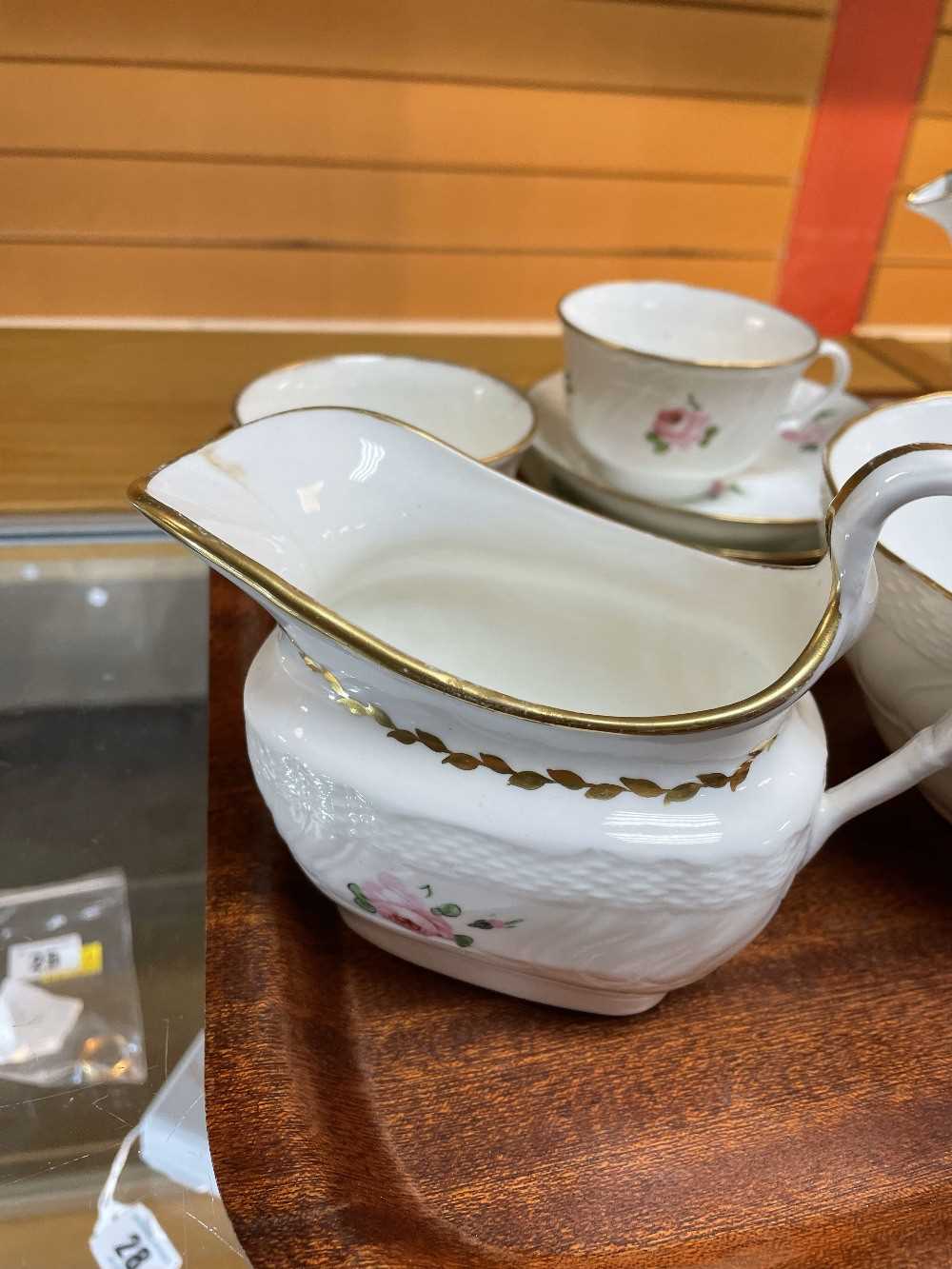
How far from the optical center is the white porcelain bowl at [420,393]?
579 mm

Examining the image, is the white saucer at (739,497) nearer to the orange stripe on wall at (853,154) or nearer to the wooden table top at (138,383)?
the wooden table top at (138,383)

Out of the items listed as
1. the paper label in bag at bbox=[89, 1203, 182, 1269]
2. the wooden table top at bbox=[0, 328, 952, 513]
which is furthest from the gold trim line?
the wooden table top at bbox=[0, 328, 952, 513]

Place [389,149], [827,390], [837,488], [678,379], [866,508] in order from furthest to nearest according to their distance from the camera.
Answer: [389,149]
[827,390]
[678,379]
[837,488]
[866,508]

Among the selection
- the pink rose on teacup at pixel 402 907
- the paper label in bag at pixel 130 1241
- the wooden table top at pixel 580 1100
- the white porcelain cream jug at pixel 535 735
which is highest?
the white porcelain cream jug at pixel 535 735

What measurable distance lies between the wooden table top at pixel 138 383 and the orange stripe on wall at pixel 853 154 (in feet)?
0.27

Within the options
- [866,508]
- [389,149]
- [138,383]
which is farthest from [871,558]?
[389,149]

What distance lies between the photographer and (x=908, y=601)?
367mm

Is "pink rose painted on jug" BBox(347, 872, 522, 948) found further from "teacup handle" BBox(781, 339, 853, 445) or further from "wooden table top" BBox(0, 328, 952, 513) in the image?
"teacup handle" BBox(781, 339, 853, 445)

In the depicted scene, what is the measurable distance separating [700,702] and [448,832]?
0.42 feet

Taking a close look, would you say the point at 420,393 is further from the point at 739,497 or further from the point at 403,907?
the point at 403,907

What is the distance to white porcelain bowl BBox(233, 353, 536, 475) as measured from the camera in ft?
1.90

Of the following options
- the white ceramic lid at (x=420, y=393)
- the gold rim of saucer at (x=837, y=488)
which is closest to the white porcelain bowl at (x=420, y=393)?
the white ceramic lid at (x=420, y=393)

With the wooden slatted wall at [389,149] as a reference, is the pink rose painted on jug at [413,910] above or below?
below

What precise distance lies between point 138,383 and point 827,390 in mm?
465
